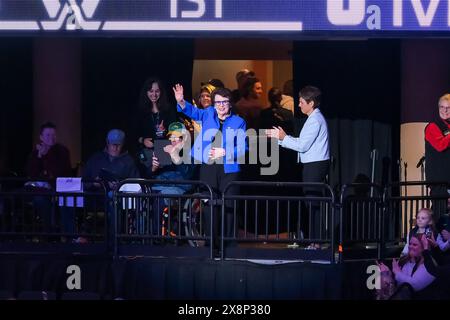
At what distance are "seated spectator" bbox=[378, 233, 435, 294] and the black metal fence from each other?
0.40 meters

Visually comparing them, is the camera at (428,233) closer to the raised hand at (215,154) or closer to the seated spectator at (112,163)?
the raised hand at (215,154)

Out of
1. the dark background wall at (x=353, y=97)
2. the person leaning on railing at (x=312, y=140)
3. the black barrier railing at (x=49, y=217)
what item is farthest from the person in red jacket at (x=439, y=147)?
the black barrier railing at (x=49, y=217)

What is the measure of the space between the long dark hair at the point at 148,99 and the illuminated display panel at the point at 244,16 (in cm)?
169

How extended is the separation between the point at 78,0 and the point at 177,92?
1827 millimetres

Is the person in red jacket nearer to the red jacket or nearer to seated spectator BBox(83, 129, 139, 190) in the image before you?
the red jacket

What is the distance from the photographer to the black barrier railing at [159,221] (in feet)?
48.7

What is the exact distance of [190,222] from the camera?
49.4 ft

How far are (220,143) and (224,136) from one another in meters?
0.10

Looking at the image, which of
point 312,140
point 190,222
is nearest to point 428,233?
point 312,140

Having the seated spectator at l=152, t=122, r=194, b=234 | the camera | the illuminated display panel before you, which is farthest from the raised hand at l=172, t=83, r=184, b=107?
the camera

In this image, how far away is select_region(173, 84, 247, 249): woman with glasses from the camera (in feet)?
50.8

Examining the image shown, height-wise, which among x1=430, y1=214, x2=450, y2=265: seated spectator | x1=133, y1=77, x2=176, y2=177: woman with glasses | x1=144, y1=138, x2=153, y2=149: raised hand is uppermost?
x1=133, y1=77, x2=176, y2=177: woman with glasses
